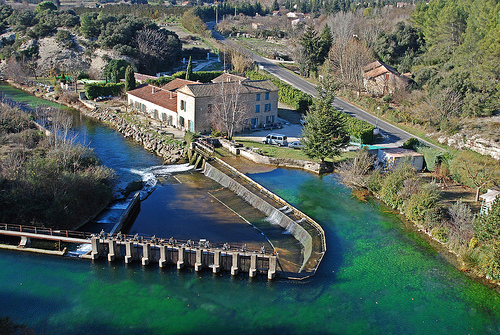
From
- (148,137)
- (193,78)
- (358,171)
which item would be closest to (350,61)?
(193,78)

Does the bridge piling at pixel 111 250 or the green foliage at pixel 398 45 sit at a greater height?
the green foliage at pixel 398 45

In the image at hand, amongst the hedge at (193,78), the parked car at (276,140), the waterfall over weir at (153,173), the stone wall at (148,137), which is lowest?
the waterfall over weir at (153,173)

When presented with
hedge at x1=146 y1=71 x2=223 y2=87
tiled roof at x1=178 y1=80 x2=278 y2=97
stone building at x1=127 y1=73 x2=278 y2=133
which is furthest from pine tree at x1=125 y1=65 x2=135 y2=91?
tiled roof at x1=178 y1=80 x2=278 y2=97

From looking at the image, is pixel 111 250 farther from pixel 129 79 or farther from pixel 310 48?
pixel 310 48

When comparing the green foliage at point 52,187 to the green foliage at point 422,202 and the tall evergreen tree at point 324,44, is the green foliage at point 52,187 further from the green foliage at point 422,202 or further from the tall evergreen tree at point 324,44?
the tall evergreen tree at point 324,44

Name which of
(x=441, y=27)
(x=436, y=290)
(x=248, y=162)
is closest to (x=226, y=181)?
(x=248, y=162)

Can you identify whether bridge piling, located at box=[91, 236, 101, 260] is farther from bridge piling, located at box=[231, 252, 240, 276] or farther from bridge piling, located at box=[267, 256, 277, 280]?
bridge piling, located at box=[267, 256, 277, 280]

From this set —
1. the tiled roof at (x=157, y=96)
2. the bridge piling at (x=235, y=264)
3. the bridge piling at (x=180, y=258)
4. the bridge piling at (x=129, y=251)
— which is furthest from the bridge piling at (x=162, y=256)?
the tiled roof at (x=157, y=96)

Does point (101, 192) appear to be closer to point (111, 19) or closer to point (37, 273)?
point (37, 273)
